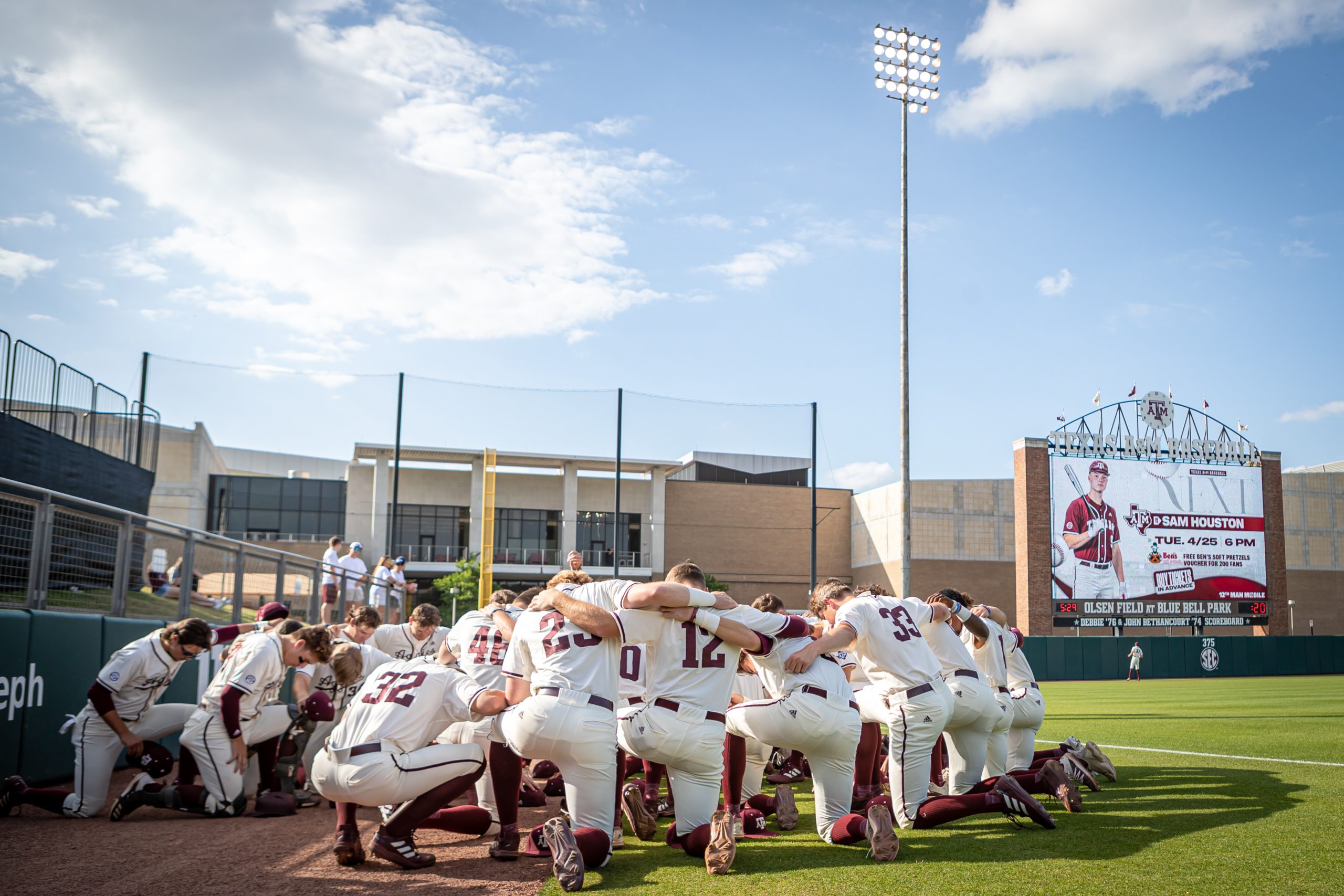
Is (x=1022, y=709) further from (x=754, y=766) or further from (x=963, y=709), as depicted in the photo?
(x=754, y=766)

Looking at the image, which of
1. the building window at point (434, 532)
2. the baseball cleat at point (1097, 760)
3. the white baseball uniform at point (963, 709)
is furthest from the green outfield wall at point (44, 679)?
the building window at point (434, 532)

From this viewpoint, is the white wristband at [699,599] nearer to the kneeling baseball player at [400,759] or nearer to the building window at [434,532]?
the kneeling baseball player at [400,759]

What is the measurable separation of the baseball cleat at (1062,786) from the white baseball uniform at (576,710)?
3.17 metres

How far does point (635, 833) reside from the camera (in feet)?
Result: 19.7

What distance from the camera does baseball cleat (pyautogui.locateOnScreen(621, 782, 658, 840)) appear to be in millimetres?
5863

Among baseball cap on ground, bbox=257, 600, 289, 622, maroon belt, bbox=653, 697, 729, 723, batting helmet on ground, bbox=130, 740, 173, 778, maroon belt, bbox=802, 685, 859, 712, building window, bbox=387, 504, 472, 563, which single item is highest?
building window, bbox=387, 504, 472, 563

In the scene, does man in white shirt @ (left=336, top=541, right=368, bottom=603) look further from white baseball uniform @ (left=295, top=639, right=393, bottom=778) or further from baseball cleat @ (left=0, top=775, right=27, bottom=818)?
baseball cleat @ (left=0, top=775, right=27, bottom=818)

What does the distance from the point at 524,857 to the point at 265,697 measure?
7.84 feet

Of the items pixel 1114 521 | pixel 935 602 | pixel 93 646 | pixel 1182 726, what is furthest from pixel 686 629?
pixel 1114 521

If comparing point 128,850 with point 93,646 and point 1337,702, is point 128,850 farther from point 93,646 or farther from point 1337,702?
point 1337,702

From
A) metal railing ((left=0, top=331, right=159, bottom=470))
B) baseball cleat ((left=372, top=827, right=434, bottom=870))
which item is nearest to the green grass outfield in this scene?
baseball cleat ((left=372, top=827, right=434, bottom=870))

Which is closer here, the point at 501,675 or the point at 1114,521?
the point at 501,675

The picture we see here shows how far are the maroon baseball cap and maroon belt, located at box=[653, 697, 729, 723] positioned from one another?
1005 millimetres

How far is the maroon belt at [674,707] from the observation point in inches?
209
